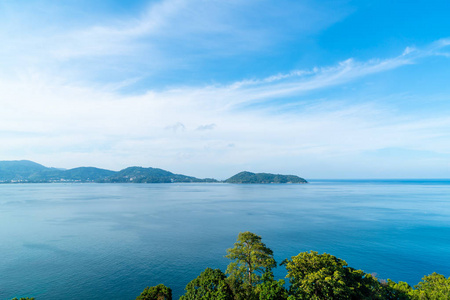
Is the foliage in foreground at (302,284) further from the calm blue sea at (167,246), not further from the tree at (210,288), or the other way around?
the calm blue sea at (167,246)

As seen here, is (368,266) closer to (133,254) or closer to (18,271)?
(133,254)

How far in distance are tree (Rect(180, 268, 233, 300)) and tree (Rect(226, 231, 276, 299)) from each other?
3.21ft

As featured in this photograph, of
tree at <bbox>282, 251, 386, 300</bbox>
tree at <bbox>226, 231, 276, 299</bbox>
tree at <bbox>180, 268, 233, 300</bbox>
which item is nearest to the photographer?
tree at <bbox>282, 251, 386, 300</bbox>

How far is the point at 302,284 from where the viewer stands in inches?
785

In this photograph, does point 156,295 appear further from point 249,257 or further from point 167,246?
point 167,246

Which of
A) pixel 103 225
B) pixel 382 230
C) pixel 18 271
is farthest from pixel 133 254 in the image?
pixel 382 230

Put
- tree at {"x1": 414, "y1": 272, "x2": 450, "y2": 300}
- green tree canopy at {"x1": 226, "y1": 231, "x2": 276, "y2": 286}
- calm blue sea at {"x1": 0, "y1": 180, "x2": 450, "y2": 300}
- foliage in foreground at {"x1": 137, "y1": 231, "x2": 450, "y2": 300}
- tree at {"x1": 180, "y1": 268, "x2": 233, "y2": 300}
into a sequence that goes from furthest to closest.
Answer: calm blue sea at {"x1": 0, "y1": 180, "x2": 450, "y2": 300}, green tree canopy at {"x1": 226, "y1": 231, "x2": 276, "y2": 286}, tree at {"x1": 180, "y1": 268, "x2": 233, "y2": 300}, foliage in foreground at {"x1": 137, "y1": 231, "x2": 450, "y2": 300}, tree at {"x1": 414, "y1": 272, "x2": 450, "y2": 300}

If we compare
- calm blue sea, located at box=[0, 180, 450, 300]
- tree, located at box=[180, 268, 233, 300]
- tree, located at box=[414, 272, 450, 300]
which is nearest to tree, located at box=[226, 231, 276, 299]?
tree, located at box=[180, 268, 233, 300]

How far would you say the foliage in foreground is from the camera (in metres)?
19.4

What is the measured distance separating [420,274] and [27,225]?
3546 inches

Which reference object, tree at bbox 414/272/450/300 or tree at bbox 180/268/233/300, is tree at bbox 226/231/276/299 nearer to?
tree at bbox 180/268/233/300

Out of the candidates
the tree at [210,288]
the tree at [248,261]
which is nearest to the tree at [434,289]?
the tree at [248,261]

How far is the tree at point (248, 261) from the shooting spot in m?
21.9

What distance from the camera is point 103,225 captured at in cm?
6575
